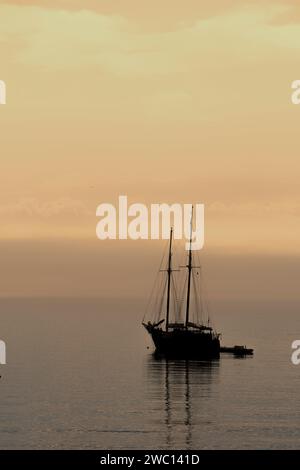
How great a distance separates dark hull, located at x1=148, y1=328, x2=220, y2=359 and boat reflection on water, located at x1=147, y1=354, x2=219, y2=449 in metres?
1.98

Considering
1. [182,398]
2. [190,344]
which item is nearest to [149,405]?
[182,398]

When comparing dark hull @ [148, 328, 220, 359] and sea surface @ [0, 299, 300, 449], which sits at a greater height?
dark hull @ [148, 328, 220, 359]

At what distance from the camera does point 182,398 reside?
408 feet

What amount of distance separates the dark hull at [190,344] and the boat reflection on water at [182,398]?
6.51ft

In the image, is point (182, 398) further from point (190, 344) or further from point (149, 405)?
point (190, 344)

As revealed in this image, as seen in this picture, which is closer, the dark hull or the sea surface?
the sea surface

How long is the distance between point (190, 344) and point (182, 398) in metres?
47.2

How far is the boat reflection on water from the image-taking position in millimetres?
100875

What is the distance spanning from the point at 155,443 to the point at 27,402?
28.9 m

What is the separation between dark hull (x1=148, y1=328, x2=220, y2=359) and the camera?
17162 cm
